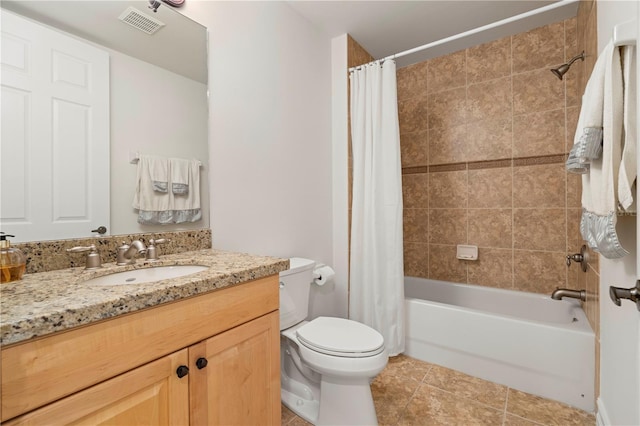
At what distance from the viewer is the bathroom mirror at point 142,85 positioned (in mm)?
1085

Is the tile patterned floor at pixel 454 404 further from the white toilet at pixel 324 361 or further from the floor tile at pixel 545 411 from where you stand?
the white toilet at pixel 324 361

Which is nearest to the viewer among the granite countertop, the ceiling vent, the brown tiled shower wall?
the granite countertop

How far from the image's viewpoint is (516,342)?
5.50 feet

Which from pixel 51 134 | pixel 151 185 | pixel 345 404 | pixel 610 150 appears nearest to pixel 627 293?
pixel 610 150

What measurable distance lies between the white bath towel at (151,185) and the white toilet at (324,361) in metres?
0.68

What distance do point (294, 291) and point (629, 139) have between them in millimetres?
1419

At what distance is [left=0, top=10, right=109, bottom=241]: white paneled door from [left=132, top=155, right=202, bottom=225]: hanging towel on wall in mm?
129

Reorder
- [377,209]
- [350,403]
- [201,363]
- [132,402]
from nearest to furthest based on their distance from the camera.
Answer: [132,402] < [201,363] < [350,403] < [377,209]

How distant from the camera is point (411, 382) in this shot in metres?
1.76

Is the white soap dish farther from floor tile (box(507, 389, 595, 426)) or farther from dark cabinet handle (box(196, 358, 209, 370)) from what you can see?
dark cabinet handle (box(196, 358, 209, 370))

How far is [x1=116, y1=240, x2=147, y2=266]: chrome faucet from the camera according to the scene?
3.50 ft

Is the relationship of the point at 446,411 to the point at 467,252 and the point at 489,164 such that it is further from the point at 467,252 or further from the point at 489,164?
the point at 489,164

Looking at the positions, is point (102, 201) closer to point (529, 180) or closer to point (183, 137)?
point (183, 137)

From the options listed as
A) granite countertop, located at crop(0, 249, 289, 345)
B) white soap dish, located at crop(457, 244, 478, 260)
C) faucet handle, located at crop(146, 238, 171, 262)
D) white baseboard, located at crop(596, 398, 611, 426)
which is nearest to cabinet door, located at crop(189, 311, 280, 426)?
granite countertop, located at crop(0, 249, 289, 345)
